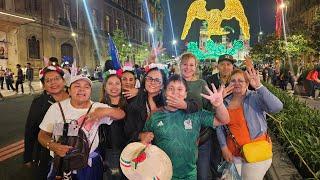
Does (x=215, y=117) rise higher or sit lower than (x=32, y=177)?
higher

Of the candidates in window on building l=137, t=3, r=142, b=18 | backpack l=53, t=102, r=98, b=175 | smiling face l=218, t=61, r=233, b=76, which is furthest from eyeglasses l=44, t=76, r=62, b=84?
window on building l=137, t=3, r=142, b=18

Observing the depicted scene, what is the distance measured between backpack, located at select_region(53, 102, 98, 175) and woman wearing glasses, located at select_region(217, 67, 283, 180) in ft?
5.11

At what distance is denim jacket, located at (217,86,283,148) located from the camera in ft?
12.6

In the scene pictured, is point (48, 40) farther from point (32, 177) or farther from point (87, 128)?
point (87, 128)

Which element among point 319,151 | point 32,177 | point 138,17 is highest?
point 138,17

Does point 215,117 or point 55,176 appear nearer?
point 55,176

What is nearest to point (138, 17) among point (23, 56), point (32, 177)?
point (23, 56)

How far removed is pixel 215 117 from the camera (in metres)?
3.57

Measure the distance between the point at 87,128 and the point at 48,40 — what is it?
37797 millimetres


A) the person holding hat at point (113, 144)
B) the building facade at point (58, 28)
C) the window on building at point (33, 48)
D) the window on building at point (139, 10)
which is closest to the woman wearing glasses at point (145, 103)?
the person holding hat at point (113, 144)

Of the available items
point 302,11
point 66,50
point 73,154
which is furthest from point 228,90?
point 302,11

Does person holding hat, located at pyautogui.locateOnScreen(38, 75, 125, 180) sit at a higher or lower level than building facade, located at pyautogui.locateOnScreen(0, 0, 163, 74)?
lower

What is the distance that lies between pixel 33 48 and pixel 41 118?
3440 cm

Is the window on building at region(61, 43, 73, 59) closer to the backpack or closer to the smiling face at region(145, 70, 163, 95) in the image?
the smiling face at region(145, 70, 163, 95)
